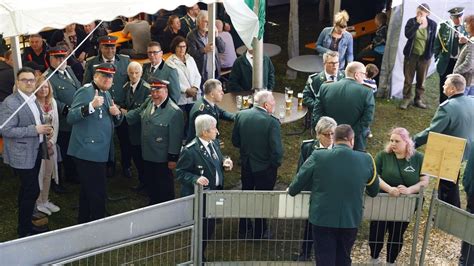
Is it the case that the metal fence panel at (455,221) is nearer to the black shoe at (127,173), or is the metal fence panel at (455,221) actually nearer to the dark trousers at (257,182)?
the dark trousers at (257,182)

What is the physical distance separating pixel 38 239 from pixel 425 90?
7.32 metres

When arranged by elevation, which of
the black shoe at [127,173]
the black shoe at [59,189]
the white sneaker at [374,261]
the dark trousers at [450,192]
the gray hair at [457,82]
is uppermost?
the gray hair at [457,82]

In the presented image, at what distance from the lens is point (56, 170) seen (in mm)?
7184

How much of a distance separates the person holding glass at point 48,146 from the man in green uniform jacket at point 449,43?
4.87m

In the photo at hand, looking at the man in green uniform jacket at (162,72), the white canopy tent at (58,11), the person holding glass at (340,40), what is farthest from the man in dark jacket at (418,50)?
the white canopy tent at (58,11)

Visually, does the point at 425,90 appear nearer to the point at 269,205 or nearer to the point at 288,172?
the point at 288,172

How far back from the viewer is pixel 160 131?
6586 mm

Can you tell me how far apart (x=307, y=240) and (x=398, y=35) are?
16.1 feet

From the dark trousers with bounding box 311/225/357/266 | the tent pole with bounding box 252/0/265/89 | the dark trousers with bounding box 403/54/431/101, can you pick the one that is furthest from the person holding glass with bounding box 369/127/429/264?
the dark trousers with bounding box 403/54/431/101

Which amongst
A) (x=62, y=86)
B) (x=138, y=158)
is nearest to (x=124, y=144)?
(x=138, y=158)

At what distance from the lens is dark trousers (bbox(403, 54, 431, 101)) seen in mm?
9841

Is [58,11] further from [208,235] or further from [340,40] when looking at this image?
[340,40]

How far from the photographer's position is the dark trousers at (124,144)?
7.73m

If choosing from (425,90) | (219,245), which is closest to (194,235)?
(219,245)
